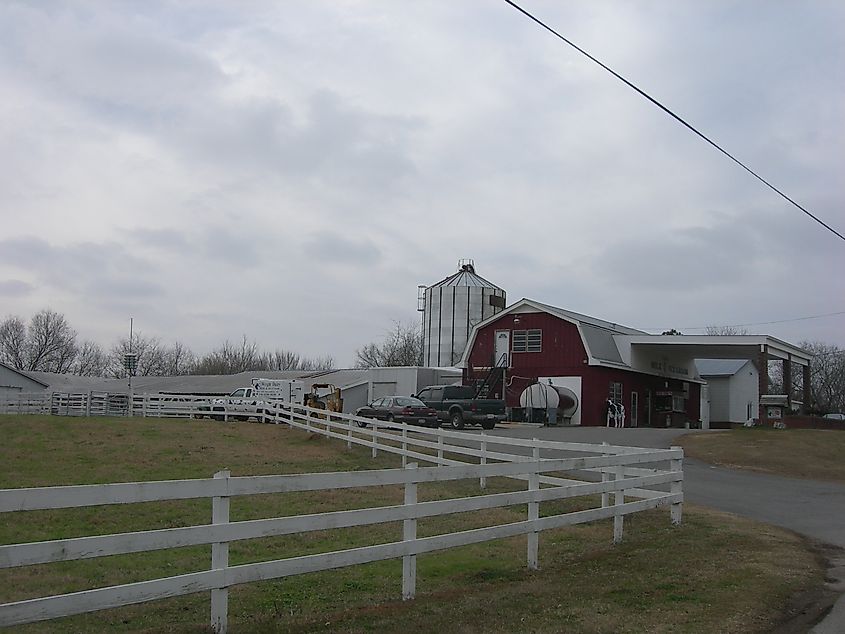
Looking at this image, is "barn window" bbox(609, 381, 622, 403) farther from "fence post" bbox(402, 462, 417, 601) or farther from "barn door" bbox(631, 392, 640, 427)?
"fence post" bbox(402, 462, 417, 601)

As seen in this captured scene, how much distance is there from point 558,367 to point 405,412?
12.8 m

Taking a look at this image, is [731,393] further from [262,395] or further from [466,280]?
[262,395]

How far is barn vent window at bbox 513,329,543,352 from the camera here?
4534cm

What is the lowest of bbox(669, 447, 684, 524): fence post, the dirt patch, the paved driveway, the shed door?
the paved driveway

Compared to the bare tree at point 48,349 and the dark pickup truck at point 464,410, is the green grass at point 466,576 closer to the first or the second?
the dark pickup truck at point 464,410

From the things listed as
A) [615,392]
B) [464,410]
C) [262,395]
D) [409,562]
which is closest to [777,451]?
[464,410]

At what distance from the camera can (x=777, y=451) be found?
1045 inches

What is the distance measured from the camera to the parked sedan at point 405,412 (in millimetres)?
34344

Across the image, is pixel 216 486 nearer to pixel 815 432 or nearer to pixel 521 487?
pixel 521 487

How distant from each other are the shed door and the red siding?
0.89ft

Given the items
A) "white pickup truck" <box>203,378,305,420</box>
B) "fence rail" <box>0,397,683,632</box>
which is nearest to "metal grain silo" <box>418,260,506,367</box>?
"white pickup truck" <box>203,378,305,420</box>

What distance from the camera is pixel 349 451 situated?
24.2m

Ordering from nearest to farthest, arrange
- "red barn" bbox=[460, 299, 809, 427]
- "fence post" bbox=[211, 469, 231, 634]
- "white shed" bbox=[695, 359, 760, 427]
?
1. "fence post" bbox=[211, 469, 231, 634]
2. "red barn" bbox=[460, 299, 809, 427]
3. "white shed" bbox=[695, 359, 760, 427]

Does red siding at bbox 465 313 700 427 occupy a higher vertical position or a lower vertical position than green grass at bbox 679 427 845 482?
higher
